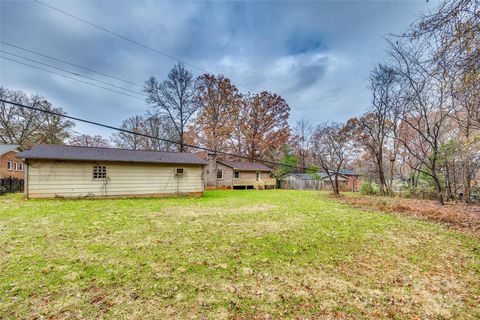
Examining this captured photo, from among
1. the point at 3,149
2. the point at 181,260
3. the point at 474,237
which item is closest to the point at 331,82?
the point at 474,237

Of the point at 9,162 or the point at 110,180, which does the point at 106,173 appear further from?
the point at 9,162

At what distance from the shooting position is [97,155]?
1146 cm

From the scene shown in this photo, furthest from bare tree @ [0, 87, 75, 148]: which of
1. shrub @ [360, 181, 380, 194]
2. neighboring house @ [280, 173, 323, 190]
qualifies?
shrub @ [360, 181, 380, 194]

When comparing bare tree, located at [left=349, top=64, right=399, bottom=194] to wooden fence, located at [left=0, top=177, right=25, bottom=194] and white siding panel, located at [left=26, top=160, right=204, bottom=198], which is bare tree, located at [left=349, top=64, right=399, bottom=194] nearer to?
white siding panel, located at [left=26, top=160, right=204, bottom=198]

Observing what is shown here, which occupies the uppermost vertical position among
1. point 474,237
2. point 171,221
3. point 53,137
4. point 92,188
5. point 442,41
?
point 53,137

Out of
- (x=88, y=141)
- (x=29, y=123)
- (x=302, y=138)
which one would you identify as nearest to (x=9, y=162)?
(x=29, y=123)

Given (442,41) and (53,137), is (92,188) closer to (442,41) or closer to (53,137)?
(442,41)

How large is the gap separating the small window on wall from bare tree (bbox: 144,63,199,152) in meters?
10.6

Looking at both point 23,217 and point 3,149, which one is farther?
point 3,149

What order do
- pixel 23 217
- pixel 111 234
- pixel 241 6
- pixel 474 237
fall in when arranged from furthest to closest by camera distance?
pixel 241 6 → pixel 23 217 → pixel 474 237 → pixel 111 234

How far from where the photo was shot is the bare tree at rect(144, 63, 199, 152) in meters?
21.7

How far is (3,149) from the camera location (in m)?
17.8

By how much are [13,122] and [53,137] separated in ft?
12.5

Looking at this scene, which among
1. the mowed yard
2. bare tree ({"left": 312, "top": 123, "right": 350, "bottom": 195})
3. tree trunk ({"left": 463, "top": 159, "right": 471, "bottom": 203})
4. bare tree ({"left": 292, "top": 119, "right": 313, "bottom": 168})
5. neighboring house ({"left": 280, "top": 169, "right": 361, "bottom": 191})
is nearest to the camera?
the mowed yard
